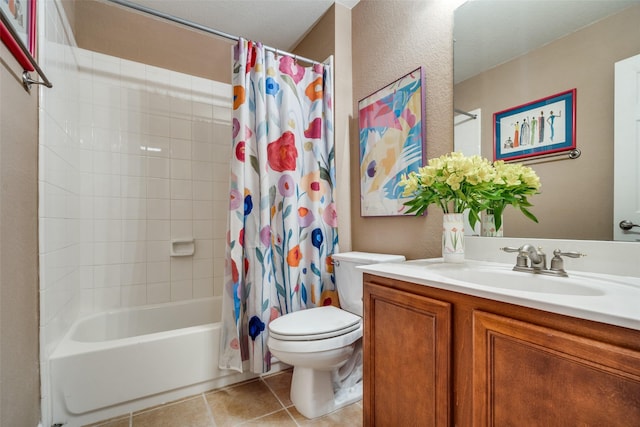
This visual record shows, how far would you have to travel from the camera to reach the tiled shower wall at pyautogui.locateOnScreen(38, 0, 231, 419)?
1.73 m

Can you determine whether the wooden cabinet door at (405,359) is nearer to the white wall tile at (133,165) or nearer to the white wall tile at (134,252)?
the white wall tile at (134,252)

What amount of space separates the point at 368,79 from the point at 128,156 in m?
1.76

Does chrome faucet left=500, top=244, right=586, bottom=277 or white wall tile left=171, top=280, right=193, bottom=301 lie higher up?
chrome faucet left=500, top=244, right=586, bottom=277

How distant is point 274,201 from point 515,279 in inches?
49.4

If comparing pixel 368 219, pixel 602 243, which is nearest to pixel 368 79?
pixel 368 219

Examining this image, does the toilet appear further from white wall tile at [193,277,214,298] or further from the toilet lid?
white wall tile at [193,277,214,298]

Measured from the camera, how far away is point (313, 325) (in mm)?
1445

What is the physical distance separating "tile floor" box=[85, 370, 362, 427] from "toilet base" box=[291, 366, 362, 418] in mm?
28

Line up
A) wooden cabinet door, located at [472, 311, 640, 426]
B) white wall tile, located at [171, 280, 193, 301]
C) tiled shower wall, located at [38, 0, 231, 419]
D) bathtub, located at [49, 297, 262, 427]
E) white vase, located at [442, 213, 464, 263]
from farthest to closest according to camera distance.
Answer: white wall tile, located at [171, 280, 193, 301], tiled shower wall, located at [38, 0, 231, 419], bathtub, located at [49, 297, 262, 427], white vase, located at [442, 213, 464, 263], wooden cabinet door, located at [472, 311, 640, 426]

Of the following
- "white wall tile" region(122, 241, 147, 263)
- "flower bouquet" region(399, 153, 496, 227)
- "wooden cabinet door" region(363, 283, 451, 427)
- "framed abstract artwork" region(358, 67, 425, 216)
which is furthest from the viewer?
"white wall tile" region(122, 241, 147, 263)

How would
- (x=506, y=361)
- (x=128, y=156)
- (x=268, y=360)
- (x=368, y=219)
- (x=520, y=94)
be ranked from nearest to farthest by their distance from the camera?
(x=506, y=361) < (x=520, y=94) < (x=268, y=360) < (x=368, y=219) < (x=128, y=156)

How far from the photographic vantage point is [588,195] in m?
1.03

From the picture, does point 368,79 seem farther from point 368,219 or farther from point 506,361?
point 506,361

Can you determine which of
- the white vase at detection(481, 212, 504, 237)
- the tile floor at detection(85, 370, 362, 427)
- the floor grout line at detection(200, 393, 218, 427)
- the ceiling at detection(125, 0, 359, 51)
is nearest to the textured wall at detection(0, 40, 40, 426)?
the tile floor at detection(85, 370, 362, 427)
